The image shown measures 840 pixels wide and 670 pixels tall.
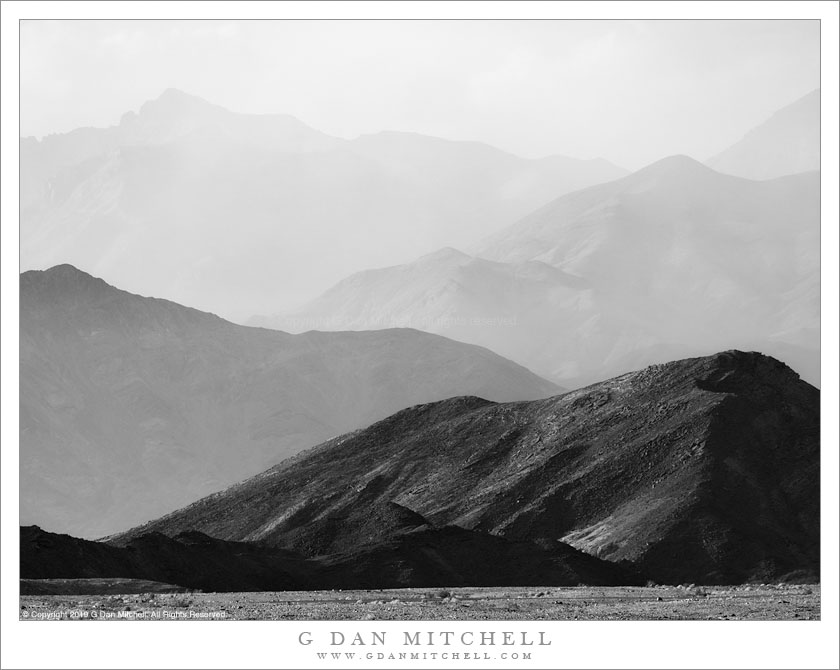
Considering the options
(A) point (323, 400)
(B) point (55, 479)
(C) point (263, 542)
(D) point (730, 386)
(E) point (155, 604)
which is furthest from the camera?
(A) point (323, 400)

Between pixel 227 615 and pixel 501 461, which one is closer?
pixel 227 615

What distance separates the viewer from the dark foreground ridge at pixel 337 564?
54344mm

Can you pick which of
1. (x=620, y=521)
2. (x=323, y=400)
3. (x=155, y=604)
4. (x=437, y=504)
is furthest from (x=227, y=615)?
(x=323, y=400)

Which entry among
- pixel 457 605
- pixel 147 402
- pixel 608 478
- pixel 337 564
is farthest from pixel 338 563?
pixel 147 402

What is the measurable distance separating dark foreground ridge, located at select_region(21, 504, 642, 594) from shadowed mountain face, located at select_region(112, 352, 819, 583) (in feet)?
11.0

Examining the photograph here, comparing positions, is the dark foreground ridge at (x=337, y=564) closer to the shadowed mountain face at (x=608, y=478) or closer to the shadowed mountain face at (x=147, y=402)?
the shadowed mountain face at (x=608, y=478)

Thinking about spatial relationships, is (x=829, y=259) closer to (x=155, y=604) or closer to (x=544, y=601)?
(x=544, y=601)

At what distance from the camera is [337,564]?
56.8 meters

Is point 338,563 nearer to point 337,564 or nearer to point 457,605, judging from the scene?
point 337,564

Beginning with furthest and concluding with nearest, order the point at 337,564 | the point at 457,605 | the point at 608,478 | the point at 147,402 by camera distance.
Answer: the point at 147,402 → the point at 608,478 → the point at 337,564 → the point at 457,605

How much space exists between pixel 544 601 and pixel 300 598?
819cm

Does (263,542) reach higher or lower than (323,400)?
lower

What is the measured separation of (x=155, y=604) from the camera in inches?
1602

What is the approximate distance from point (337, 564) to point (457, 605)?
52.8ft
